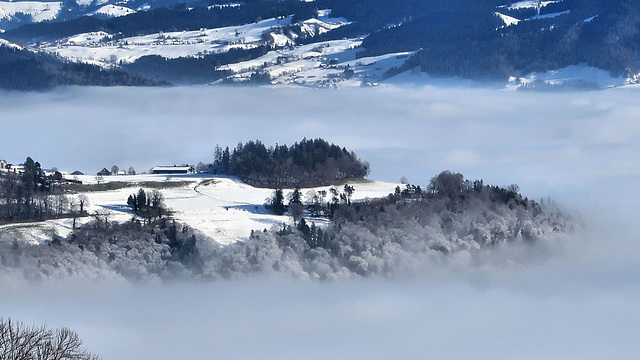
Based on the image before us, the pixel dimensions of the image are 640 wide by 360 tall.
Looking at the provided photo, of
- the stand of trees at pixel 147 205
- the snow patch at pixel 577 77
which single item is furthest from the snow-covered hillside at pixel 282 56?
the stand of trees at pixel 147 205

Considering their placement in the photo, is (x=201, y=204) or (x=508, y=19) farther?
(x=508, y=19)

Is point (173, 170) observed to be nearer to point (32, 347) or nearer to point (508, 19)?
point (32, 347)

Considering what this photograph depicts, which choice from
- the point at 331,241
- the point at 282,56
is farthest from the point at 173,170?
the point at 282,56

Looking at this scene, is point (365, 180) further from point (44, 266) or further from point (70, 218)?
point (44, 266)

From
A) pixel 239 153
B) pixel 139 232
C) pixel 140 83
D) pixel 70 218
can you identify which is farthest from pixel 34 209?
pixel 140 83

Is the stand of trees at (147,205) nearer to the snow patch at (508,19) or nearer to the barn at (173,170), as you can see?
the barn at (173,170)

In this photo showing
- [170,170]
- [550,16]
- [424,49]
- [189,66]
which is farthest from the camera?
[550,16]
